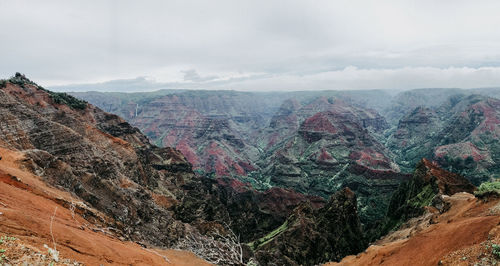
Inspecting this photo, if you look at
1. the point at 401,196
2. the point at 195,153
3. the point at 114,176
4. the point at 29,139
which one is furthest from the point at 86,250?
the point at 195,153

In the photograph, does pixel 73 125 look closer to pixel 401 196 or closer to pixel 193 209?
pixel 193 209

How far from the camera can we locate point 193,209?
198ft

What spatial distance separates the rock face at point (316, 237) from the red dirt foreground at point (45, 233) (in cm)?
2262

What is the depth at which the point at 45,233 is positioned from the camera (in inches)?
591

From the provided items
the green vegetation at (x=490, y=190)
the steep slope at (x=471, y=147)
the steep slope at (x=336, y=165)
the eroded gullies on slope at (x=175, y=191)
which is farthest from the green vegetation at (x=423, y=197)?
the steep slope at (x=471, y=147)

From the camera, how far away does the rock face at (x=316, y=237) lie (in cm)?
4709

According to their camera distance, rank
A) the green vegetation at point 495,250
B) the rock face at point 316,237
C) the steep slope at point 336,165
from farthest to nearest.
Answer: the steep slope at point 336,165 < the rock face at point 316,237 < the green vegetation at point 495,250

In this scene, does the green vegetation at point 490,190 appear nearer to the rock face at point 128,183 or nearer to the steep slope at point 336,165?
the rock face at point 128,183

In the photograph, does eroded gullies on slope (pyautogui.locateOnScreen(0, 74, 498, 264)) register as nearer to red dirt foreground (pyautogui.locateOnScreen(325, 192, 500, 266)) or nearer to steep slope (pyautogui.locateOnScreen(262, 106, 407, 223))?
steep slope (pyautogui.locateOnScreen(262, 106, 407, 223))

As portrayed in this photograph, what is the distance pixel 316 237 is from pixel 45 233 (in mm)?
46108

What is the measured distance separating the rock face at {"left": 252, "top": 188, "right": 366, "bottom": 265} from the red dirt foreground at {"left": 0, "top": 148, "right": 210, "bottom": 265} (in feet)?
74.2

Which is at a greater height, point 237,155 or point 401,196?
point 401,196

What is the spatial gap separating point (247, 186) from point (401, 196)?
222ft

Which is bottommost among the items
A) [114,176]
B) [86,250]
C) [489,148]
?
[489,148]
